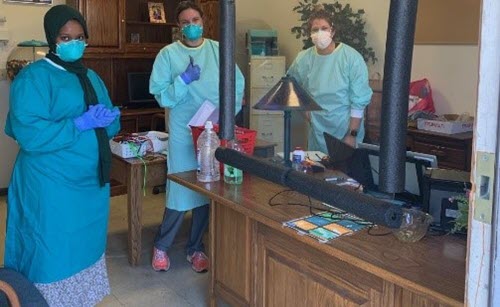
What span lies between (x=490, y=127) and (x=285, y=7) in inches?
220

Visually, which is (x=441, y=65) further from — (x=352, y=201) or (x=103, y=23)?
(x=352, y=201)

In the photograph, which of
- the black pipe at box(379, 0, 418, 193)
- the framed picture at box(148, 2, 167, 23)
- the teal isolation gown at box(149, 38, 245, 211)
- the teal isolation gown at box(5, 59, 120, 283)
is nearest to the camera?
the black pipe at box(379, 0, 418, 193)

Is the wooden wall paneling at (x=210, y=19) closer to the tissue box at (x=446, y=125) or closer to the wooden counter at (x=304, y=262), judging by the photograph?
the tissue box at (x=446, y=125)

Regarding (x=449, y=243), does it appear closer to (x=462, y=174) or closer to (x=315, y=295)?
(x=462, y=174)

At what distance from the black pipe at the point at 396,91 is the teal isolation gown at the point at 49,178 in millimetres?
1834

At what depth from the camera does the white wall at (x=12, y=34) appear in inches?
195

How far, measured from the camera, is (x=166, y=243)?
10.6 feet

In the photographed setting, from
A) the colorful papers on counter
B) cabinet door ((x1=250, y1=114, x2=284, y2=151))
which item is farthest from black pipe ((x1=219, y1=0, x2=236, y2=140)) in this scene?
cabinet door ((x1=250, y1=114, x2=284, y2=151))

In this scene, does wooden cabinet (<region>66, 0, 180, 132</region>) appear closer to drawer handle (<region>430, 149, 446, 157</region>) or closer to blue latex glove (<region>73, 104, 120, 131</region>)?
drawer handle (<region>430, 149, 446, 157</region>)

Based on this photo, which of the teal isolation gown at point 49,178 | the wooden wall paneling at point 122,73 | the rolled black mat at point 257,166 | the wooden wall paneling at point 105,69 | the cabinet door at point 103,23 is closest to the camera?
the rolled black mat at point 257,166

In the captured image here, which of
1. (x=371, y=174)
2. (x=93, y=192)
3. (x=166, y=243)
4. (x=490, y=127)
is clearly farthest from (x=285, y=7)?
(x=490, y=127)

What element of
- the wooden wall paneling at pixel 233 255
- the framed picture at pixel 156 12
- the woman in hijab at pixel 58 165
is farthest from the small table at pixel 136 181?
the framed picture at pixel 156 12

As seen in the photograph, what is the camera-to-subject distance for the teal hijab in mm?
2355

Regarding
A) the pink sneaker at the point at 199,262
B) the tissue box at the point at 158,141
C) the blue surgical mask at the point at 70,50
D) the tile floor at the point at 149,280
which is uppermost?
the blue surgical mask at the point at 70,50
